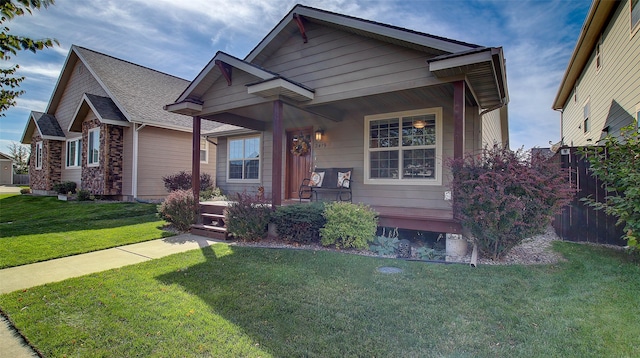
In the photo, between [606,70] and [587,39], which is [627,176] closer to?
[606,70]

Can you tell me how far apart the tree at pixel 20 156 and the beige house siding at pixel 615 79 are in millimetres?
50205

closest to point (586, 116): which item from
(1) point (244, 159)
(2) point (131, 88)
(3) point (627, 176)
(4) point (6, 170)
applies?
(3) point (627, 176)

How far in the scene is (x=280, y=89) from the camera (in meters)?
5.75

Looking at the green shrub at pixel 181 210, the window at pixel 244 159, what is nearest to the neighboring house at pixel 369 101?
the window at pixel 244 159

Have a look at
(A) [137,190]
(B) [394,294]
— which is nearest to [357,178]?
(B) [394,294]

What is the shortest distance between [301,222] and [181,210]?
10.1 feet

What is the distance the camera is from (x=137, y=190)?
11.6 metres

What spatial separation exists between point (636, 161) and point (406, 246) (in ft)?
10.4

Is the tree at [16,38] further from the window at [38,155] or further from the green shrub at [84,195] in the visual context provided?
the window at [38,155]

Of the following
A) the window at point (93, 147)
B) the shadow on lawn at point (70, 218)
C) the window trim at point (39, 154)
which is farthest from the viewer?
the window trim at point (39, 154)

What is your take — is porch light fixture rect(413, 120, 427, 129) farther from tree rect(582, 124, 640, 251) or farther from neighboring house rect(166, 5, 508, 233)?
tree rect(582, 124, 640, 251)

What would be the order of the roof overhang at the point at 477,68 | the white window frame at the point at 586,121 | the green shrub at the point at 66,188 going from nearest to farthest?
the roof overhang at the point at 477,68 < the white window frame at the point at 586,121 < the green shrub at the point at 66,188

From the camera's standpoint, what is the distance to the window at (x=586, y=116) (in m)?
10.0

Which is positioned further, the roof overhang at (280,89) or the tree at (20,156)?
the tree at (20,156)
